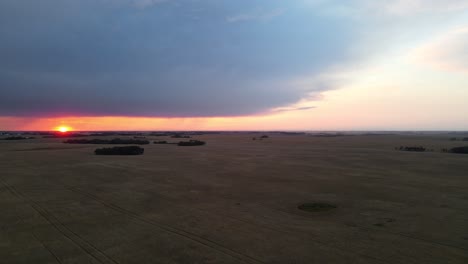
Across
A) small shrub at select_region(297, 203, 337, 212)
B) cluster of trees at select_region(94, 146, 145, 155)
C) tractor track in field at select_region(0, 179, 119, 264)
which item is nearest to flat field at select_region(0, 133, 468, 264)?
tractor track in field at select_region(0, 179, 119, 264)

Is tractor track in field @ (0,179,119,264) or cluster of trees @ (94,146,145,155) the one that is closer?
tractor track in field @ (0,179,119,264)

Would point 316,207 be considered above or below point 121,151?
below

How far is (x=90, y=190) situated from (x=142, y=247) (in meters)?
7.87

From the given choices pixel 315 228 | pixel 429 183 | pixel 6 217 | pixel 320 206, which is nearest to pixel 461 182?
pixel 429 183

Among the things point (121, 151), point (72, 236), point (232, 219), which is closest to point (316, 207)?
point (232, 219)

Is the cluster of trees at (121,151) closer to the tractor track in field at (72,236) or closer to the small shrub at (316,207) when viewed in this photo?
the tractor track in field at (72,236)

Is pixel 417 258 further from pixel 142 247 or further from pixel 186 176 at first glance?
pixel 186 176

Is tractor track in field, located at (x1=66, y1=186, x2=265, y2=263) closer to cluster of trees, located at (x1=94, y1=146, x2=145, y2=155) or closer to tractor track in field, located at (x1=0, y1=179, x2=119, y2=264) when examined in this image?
A: tractor track in field, located at (x1=0, y1=179, x2=119, y2=264)

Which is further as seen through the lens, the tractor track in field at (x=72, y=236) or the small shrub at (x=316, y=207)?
the small shrub at (x=316, y=207)

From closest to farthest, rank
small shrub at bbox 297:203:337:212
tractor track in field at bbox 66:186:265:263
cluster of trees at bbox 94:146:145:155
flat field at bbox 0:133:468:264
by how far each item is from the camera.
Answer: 1. tractor track in field at bbox 66:186:265:263
2. flat field at bbox 0:133:468:264
3. small shrub at bbox 297:203:337:212
4. cluster of trees at bbox 94:146:145:155

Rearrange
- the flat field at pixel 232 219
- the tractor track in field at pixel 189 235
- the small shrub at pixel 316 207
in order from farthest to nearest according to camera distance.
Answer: the small shrub at pixel 316 207 < the flat field at pixel 232 219 < the tractor track in field at pixel 189 235

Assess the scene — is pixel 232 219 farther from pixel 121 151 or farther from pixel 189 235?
pixel 121 151

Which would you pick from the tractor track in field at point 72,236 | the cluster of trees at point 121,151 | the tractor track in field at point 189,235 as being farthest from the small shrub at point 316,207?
the cluster of trees at point 121,151

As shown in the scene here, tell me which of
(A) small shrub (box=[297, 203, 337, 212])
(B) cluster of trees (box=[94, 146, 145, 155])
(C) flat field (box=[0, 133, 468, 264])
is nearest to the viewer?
(C) flat field (box=[0, 133, 468, 264])
